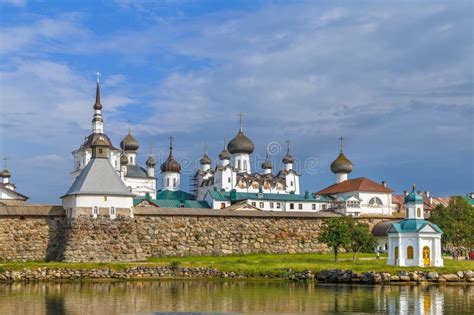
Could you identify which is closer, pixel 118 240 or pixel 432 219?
pixel 118 240

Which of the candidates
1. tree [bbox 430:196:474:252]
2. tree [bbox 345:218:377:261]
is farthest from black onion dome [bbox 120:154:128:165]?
tree [bbox 345:218:377:261]

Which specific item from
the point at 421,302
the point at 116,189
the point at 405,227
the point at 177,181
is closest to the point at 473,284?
the point at 405,227

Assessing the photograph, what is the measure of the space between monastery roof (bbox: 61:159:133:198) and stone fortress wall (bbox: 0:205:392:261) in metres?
1.49

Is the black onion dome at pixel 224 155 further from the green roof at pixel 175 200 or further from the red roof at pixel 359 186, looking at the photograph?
the red roof at pixel 359 186

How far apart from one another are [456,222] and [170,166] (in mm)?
42771

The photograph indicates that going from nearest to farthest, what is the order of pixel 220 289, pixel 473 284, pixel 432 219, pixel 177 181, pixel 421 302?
pixel 421 302 < pixel 220 289 < pixel 473 284 < pixel 432 219 < pixel 177 181

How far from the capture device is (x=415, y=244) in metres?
40.2

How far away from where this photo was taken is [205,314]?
78.2 feet

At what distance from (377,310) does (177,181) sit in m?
64.2

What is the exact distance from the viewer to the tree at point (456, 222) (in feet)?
167

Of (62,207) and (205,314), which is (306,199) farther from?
(205,314)

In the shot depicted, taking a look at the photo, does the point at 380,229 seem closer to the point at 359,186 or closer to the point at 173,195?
the point at 359,186

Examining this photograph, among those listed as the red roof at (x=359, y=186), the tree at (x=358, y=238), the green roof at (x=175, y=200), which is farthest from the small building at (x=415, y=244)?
the red roof at (x=359, y=186)

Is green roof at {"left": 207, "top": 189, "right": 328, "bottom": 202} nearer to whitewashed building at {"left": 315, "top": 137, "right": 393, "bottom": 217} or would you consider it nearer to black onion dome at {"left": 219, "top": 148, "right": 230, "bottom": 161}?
whitewashed building at {"left": 315, "top": 137, "right": 393, "bottom": 217}
